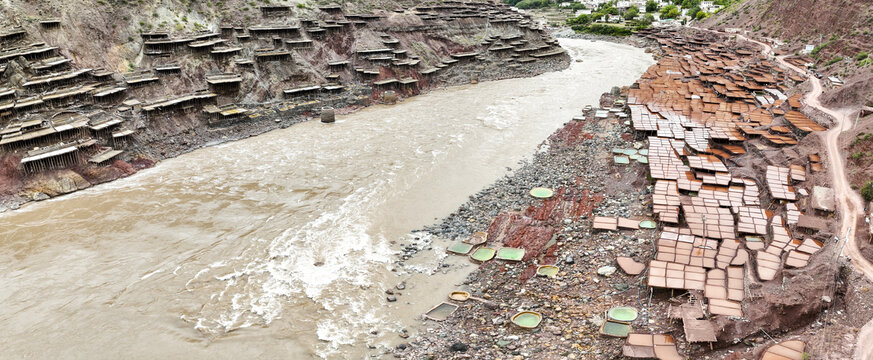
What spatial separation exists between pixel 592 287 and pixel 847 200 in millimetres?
11125

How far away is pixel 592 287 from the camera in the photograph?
57.6ft

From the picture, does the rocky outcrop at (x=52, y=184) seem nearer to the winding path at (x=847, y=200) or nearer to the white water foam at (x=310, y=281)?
the white water foam at (x=310, y=281)

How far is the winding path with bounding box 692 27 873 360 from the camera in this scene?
1180 cm

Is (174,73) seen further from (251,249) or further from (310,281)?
(310,281)

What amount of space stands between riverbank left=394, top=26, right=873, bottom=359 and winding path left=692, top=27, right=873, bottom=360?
31cm

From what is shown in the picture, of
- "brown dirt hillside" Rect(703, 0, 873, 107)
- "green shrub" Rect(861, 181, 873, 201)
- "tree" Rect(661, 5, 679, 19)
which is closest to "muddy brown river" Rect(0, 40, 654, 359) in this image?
"green shrub" Rect(861, 181, 873, 201)

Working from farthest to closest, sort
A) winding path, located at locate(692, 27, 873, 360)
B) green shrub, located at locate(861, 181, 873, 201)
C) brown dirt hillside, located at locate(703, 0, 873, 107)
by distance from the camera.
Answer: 1. brown dirt hillside, located at locate(703, 0, 873, 107)
2. green shrub, located at locate(861, 181, 873, 201)
3. winding path, located at locate(692, 27, 873, 360)

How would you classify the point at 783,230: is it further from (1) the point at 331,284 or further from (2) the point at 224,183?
(2) the point at 224,183

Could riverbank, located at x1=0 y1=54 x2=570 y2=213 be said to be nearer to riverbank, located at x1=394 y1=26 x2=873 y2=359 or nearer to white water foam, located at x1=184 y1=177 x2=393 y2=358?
white water foam, located at x1=184 y1=177 x2=393 y2=358

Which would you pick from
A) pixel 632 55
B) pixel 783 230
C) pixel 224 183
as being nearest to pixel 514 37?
pixel 632 55

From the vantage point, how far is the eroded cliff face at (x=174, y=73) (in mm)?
28469

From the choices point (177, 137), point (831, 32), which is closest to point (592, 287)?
point (177, 137)

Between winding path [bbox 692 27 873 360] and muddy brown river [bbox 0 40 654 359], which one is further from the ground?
winding path [bbox 692 27 873 360]

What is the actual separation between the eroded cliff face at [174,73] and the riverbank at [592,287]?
2109 centimetres
